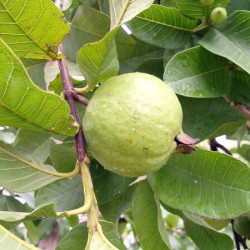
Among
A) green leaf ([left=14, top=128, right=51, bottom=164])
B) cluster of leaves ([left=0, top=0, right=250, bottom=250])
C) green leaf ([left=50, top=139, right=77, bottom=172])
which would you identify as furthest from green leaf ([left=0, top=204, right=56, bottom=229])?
green leaf ([left=14, top=128, right=51, bottom=164])

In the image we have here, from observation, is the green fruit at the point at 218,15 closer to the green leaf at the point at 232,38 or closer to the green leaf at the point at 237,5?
the green leaf at the point at 232,38

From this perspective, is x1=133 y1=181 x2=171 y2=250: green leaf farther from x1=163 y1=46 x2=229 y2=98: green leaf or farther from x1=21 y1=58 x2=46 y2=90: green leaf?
x1=21 y1=58 x2=46 y2=90: green leaf

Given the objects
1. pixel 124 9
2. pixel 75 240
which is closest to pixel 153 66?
pixel 124 9

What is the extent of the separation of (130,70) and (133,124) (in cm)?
48

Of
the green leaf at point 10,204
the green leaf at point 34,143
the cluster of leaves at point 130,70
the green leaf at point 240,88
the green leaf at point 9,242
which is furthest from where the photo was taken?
the green leaf at point 10,204

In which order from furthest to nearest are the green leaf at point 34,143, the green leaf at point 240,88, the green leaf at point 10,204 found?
1. the green leaf at point 10,204
2. the green leaf at point 34,143
3. the green leaf at point 240,88

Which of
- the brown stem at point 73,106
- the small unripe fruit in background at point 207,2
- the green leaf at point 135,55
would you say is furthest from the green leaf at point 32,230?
the small unripe fruit in background at point 207,2

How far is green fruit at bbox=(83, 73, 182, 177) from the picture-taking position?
2.31 feet

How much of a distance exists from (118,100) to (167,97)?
0.09 metres

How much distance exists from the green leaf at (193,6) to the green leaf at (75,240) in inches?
21.8

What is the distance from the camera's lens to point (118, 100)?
2.38 feet

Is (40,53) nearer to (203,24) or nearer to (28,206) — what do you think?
(203,24)

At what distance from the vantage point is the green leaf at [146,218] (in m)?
0.99

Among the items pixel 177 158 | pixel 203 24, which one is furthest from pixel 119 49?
pixel 177 158
